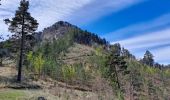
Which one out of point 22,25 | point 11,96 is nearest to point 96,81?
point 11,96

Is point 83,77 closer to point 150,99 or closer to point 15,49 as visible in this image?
point 15,49

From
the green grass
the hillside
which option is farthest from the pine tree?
the green grass

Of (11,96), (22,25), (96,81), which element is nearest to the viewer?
(96,81)

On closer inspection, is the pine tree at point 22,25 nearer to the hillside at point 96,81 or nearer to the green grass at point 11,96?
the hillside at point 96,81

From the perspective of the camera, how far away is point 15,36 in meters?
59.0

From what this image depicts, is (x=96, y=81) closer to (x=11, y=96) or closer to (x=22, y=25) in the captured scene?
(x=11, y=96)

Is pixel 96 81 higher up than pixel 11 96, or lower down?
higher up

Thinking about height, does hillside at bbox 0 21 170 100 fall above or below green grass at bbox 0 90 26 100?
above

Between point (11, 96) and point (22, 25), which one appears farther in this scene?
point (22, 25)

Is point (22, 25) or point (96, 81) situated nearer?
point (96, 81)

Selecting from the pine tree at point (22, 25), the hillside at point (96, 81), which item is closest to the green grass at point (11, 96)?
the hillside at point (96, 81)

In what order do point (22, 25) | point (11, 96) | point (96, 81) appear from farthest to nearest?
point (22, 25) → point (11, 96) → point (96, 81)

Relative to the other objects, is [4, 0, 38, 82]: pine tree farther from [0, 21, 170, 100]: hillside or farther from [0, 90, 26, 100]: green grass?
[0, 90, 26, 100]: green grass

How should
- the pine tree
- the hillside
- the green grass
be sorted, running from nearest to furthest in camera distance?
the hillside, the green grass, the pine tree
